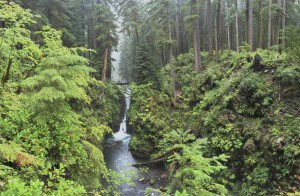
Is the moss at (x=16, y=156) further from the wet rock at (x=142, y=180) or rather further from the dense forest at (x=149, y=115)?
the wet rock at (x=142, y=180)

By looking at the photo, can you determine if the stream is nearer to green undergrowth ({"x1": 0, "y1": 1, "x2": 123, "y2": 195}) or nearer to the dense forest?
the dense forest

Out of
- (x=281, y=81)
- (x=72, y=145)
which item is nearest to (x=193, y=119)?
(x=281, y=81)

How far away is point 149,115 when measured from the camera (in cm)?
2005

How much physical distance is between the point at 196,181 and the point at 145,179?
11788 millimetres

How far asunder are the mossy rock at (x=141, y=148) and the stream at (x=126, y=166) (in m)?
0.43

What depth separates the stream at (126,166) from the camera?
14805 mm

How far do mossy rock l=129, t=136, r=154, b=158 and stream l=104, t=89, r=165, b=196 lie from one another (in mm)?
426

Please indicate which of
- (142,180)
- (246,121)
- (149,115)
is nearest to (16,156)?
(142,180)

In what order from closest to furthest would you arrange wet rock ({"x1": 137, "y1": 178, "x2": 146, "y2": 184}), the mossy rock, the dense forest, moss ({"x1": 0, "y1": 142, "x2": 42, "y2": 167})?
moss ({"x1": 0, "y1": 142, "x2": 42, "y2": 167}) < the dense forest < wet rock ({"x1": 137, "y1": 178, "x2": 146, "y2": 184}) < the mossy rock

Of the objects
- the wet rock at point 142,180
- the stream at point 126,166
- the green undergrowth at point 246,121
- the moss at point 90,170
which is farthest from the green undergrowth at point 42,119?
the wet rock at point 142,180

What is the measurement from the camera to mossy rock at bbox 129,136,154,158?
62.1ft

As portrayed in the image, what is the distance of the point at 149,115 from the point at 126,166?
455 cm

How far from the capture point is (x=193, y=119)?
1862 centimetres

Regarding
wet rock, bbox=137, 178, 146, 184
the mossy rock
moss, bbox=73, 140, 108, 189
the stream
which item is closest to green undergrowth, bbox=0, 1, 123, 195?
moss, bbox=73, 140, 108, 189
